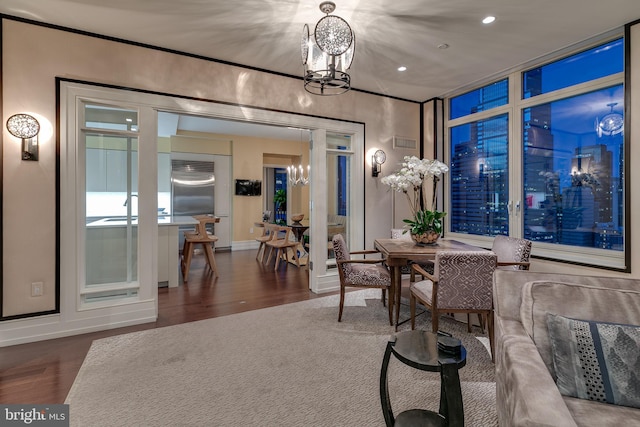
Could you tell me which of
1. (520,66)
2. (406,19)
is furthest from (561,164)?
(406,19)

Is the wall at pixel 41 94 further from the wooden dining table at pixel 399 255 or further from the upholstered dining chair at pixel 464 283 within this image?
the upholstered dining chair at pixel 464 283

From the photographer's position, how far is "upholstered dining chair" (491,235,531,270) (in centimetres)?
297

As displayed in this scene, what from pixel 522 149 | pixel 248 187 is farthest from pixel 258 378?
pixel 248 187

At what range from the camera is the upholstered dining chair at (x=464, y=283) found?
8.29 feet

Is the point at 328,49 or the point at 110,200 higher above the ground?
the point at 328,49

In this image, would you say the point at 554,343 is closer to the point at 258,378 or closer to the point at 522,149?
the point at 258,378

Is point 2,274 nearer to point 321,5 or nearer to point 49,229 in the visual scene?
point 49,229

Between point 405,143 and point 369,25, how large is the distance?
96.4 inches

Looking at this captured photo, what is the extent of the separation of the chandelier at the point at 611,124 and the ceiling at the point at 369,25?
0.84m

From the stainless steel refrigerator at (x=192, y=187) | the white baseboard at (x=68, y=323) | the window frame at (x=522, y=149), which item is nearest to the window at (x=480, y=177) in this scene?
the window frame at (x=522, y=149)

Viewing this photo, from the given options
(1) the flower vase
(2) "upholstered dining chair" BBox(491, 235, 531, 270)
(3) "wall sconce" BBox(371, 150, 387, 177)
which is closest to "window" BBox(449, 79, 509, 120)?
(3) "wall sconce" BBox(371, 150, 387, 177)

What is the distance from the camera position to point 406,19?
9.64 feet

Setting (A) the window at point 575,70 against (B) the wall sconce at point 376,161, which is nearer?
(A) the window at point 575,70

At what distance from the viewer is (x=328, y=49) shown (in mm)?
2262
